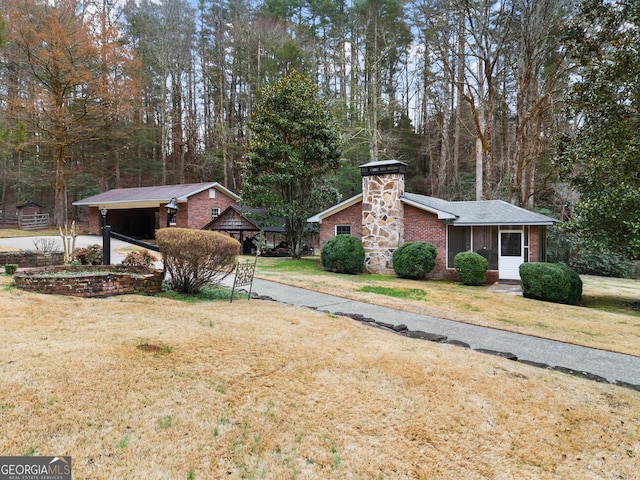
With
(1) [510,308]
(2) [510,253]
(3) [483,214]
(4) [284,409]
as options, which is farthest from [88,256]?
(2) [510,253]

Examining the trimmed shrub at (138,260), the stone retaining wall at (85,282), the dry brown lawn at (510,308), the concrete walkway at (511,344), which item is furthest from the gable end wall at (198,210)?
the concrete walkway at (511,344)

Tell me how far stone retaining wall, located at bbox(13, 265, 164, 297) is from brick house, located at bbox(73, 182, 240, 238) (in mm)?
13998

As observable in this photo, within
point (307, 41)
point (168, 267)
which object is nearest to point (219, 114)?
point (307, 41)

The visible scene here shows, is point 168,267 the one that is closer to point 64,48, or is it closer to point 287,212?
point 287,212

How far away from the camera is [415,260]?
1335 centimetres

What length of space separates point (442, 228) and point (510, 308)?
18.7ft

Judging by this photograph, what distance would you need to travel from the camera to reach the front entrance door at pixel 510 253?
13.5 metres

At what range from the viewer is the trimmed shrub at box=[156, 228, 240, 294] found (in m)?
6.70

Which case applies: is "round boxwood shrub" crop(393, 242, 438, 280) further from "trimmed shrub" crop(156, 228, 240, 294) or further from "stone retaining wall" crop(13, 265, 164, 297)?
"stone retaining wall" crop(13, 265, 164, 297)

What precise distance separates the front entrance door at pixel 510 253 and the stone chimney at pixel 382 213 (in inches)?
144

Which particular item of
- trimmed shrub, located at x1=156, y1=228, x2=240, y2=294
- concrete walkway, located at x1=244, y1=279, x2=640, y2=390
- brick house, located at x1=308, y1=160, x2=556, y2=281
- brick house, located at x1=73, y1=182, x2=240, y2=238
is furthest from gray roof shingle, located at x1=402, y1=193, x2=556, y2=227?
brick house, located at x1=73, y1=182, x2=240, y2=238

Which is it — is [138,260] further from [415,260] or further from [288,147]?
[288,147]

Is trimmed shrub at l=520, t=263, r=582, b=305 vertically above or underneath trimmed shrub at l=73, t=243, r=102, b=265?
underneath

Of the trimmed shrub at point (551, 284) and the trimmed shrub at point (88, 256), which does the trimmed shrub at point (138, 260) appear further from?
the trimmed shrub at point (551, 284)
